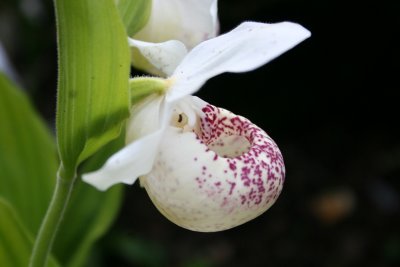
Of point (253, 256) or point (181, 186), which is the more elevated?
point (181, 186)

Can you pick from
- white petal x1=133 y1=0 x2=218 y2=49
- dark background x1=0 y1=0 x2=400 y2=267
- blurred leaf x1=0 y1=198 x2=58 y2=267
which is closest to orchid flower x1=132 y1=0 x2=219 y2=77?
white petal x1=133 y1=0 x2=218 y2=49

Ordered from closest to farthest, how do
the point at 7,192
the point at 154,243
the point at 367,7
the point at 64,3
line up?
1. the point at 64,3
2. the point at 7,192
3. the point at 154,243
4. the point at 367,7

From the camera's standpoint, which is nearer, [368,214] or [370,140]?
[368,214]

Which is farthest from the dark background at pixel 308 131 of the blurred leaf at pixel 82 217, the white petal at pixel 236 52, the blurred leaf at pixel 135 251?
the white petal at pixel 236 52

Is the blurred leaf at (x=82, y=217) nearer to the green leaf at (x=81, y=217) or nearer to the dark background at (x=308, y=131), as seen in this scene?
the green leaf at (x=81, y=217)

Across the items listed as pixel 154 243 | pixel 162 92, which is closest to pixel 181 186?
pixel 162 92

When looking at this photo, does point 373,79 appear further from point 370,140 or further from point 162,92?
point 162,92

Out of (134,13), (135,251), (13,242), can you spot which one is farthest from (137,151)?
(135,251)
